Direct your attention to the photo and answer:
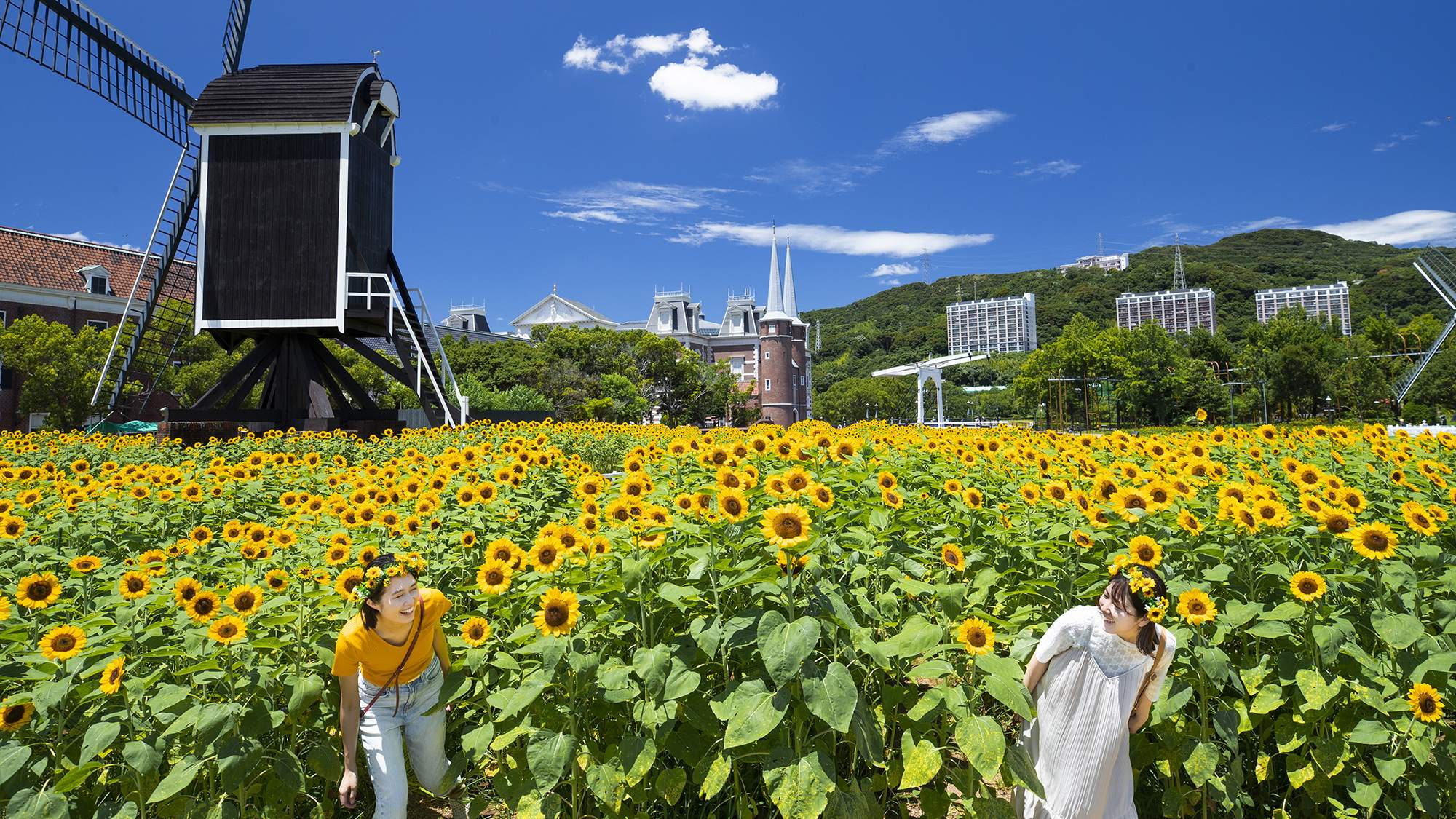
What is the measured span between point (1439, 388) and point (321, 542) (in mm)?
59172

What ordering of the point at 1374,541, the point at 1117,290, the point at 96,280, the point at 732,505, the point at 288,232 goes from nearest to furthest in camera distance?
the point at 732,505
the point at 1374,541
the point at 288,232
the point at 96,280
the point at 1117,290

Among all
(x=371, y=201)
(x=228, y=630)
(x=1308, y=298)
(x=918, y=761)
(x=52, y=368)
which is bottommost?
(x=918, y=761)

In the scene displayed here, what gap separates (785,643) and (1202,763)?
1686 mm

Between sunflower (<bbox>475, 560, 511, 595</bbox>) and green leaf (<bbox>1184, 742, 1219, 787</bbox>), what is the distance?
8.53 feet

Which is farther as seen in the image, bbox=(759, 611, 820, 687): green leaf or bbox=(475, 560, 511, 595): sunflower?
bbox=(475, 560, 511, 595): sunflower

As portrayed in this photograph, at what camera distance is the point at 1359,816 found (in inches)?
124

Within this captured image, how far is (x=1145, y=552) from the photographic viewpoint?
3.28 meters

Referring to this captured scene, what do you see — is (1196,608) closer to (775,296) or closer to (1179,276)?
(775,296)

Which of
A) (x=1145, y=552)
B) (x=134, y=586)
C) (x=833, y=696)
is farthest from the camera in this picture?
(x=134, y=586)

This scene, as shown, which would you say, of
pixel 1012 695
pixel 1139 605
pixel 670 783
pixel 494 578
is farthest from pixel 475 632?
pixel 1139 605

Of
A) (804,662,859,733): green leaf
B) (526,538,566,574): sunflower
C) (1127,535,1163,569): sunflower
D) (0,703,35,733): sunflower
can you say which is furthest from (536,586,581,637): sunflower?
(1127,535,1163,569): sunflower

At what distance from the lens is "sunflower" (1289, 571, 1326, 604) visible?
302 centimetres

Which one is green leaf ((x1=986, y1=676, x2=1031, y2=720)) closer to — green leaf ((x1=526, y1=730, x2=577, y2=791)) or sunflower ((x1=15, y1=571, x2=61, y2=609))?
green leaf ((x1=526, y1=730, x2=577, y2=791))

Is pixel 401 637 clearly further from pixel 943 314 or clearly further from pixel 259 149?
pixel 943 314
